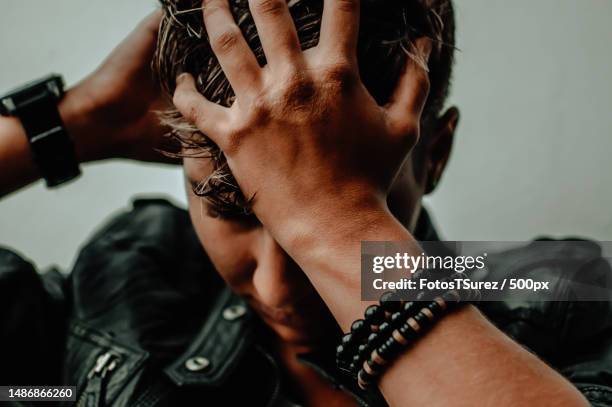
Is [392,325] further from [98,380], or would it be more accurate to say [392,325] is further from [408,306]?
[98,380]

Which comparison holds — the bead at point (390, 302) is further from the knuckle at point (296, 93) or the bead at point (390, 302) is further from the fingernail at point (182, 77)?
the fingernail at point (182, 77)

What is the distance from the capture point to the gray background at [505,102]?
4.29 feet

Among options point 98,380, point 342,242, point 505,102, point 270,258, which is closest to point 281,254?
point 270,258

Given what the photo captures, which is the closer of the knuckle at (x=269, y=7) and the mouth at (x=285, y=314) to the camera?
the knuckle at (x=269, y=7)

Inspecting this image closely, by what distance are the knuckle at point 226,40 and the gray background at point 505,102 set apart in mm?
819

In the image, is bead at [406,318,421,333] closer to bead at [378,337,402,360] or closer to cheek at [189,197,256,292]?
bead at [378,337,402,360]

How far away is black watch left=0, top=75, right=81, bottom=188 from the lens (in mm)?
944

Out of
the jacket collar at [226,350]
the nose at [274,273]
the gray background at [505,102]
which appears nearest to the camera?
the nose at [274,273]

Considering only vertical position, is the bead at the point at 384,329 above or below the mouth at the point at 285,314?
above

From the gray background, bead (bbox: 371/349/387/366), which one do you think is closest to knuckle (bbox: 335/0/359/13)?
bead (bbox: 371/349/387/366)

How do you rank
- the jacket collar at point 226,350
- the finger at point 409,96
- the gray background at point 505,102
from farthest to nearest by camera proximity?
the gray background at point 505,102, the jacket collar at point 226,350, the finger at point 409,96

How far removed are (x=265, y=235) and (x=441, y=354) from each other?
282mm

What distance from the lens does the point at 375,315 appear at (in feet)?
1.92

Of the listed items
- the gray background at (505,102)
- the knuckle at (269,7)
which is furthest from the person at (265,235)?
the gray background at (505,102)
